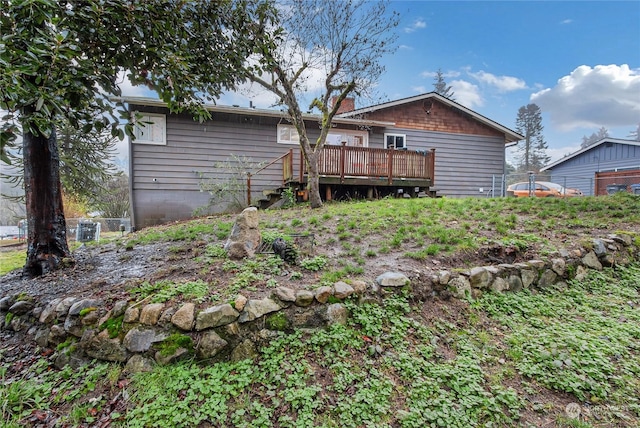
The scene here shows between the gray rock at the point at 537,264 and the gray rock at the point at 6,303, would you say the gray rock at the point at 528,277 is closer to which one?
the gray rock at the point at 537,264

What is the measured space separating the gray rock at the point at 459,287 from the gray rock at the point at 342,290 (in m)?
1.19

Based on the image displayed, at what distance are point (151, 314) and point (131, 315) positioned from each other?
206mm

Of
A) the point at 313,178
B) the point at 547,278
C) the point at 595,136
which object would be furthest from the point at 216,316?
the point at 595,136

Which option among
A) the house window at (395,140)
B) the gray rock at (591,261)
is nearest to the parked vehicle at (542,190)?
the house window at (395,140)

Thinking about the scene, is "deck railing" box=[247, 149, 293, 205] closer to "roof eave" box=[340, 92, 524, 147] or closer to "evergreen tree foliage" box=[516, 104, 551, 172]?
"roof eave" box=[340, 92, 524, 147]

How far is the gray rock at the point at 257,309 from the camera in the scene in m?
2.49

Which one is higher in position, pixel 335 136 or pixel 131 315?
pixel 335 136

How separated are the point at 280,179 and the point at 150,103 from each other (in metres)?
4.55

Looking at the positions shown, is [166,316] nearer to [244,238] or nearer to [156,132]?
[244,238]

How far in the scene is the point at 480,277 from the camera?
3.34 m

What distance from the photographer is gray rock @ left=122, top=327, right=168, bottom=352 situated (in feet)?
7.82

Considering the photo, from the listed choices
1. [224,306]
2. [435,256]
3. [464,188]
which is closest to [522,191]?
[464,188]

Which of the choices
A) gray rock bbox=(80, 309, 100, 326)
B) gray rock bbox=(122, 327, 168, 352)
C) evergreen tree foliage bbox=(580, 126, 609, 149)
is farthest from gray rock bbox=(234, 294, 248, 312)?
evergreen tree foliage bbox=(580, 126, 609, 149)

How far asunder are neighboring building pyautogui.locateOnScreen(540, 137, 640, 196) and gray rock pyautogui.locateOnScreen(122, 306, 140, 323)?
1657 centimetres
